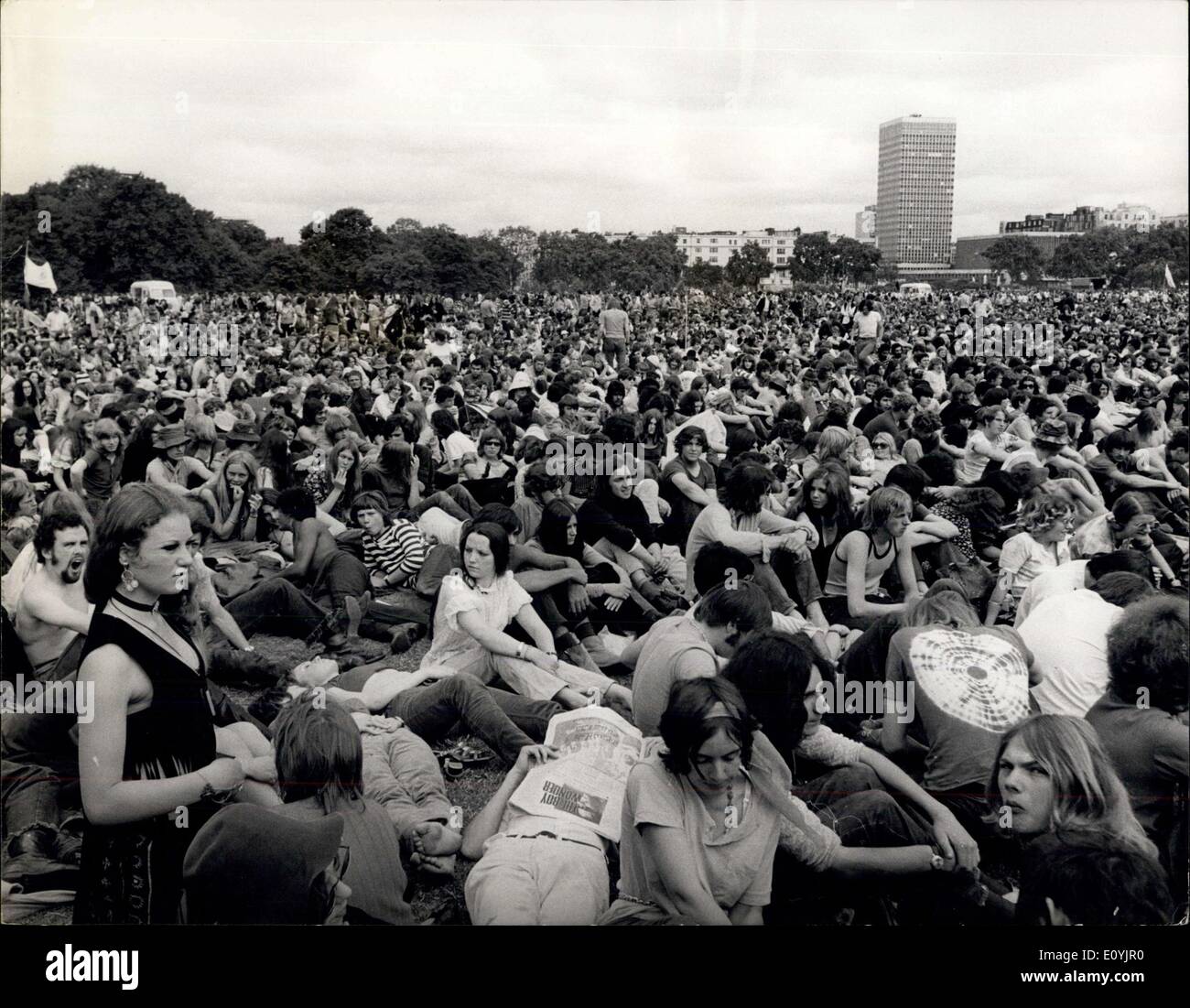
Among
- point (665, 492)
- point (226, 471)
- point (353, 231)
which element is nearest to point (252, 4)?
point (353, 231)

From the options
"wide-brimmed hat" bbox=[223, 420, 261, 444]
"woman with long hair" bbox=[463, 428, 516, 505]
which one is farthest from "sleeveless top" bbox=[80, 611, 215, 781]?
"woman with long hair" bbox=[463, 428, 516, 505]

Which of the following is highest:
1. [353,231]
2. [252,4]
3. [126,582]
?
[252,4]

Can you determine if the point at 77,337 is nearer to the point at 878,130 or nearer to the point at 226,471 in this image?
the point at 226,471

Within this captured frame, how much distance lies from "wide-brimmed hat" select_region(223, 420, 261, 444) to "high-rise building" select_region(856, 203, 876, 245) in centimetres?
215

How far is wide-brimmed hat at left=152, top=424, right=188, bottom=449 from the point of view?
3963 mm

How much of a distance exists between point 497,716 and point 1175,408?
2.76 m

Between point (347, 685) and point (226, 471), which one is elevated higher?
point (226, 471)

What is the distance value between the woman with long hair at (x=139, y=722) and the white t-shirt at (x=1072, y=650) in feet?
8.35

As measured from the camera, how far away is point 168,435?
3975 mm

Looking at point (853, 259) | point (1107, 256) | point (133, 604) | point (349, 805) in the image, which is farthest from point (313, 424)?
point (1107, 256)

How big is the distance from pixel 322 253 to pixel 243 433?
0.68 metres

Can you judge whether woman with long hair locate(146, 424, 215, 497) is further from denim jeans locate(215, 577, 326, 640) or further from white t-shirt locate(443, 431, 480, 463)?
white t-shirt locate(443, 431, 480, 463)

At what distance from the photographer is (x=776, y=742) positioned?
3607mm

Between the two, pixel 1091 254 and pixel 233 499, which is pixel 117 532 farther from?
pixel 1091 254
